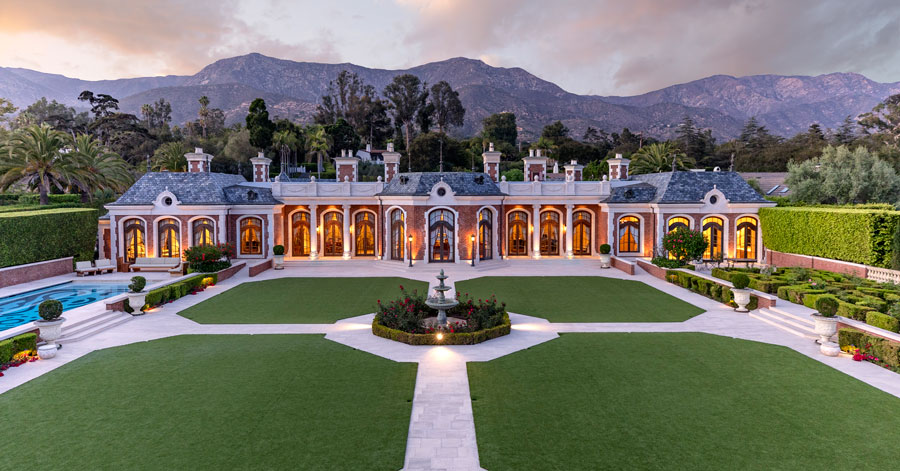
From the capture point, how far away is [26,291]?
23.3 metres

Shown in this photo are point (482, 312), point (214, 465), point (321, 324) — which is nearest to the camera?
point (214, 465)

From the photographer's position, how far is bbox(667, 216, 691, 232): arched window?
32.1m

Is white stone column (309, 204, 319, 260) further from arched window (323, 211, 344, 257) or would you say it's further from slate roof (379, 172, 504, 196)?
slate roof (379, 172, 504, 196)

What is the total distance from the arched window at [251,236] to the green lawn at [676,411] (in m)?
25.3

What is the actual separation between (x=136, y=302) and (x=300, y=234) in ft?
56.6

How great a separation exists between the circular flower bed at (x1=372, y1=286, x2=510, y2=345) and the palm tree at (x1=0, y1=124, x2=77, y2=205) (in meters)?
33.1

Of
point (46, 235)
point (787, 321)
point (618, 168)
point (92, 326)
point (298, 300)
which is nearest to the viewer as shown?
point (92, 326)

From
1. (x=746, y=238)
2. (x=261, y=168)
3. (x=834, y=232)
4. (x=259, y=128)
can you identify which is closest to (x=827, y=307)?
(x=834, y=232)

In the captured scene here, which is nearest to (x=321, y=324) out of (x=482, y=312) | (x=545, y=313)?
(x=482, y=312)

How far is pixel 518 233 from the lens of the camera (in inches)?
1395

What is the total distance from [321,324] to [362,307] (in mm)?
2855

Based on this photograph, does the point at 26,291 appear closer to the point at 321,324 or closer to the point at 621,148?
the point at 321,324

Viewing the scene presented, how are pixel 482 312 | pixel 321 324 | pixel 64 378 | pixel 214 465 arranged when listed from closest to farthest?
pixel 214 465
pixel 64 378
pixel 482 312
pixel 321 324

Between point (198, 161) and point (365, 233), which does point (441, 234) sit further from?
point (198, 161)
